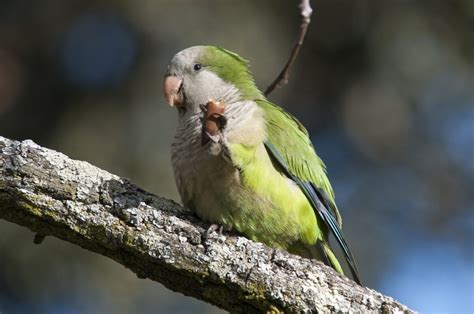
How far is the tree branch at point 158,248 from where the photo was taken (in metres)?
3.15

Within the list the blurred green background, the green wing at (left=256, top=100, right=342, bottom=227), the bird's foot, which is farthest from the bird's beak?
the blurred green background

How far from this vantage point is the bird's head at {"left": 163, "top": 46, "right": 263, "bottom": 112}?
4332 millimetres

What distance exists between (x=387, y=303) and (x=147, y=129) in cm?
520

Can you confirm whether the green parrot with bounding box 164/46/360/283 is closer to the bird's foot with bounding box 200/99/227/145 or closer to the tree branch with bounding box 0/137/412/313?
the bird's foot with bounding box 200/99/227/145

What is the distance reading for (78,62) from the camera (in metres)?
8.81

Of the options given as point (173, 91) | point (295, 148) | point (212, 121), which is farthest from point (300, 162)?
point (212, 121)

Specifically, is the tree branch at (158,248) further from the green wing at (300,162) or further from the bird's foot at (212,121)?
the green wing at (300,162)

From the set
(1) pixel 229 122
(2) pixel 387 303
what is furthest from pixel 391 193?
(2) pixel 387 303

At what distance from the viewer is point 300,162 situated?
14.1 feet

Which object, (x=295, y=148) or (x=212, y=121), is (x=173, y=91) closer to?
(x=295, y=148)

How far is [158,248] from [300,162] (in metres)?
1.38

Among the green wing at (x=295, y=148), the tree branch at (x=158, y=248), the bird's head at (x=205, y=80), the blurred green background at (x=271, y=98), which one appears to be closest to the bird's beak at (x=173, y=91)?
the bird's head at (x=205, y=80)

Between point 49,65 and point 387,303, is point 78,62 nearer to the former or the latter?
point 49,65

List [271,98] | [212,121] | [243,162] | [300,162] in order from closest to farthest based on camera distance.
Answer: [212,121] < [243,162] < [300,162] < [271,98]
